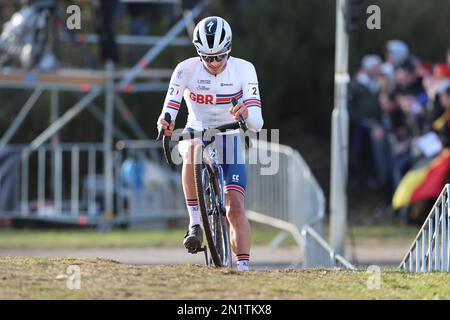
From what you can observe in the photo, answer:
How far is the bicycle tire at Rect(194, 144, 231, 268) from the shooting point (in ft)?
33.8

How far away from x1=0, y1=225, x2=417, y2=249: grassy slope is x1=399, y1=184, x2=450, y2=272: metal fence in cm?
804

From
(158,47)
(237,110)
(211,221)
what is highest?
(158,47)

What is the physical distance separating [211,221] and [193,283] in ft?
5.47

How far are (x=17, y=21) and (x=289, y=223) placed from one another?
19.4 feet

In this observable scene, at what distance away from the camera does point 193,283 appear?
899cm

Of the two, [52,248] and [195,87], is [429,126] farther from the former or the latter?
[195,87]

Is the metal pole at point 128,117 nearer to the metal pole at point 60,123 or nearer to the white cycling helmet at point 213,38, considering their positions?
the metal pole at point 60,123

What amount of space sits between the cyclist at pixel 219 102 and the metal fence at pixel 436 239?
5.09 feet

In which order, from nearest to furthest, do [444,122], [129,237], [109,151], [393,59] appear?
1. [444,122]
2. [129,237]
3. [109,151]
4. [393,59]

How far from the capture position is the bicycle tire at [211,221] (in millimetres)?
10312

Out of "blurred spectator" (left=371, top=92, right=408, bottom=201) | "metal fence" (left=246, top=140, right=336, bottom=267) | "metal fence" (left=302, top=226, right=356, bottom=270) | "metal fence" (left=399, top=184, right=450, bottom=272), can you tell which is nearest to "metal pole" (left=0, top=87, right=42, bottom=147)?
"metal fence" (left=246, top=140, right=336, bottom=267)

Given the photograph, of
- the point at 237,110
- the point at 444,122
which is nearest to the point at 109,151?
the point at 444,122

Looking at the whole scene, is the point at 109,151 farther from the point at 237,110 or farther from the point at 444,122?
the point at 237,110

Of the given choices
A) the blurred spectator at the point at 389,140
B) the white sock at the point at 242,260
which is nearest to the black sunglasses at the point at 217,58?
the white sock at the point at 242,260
